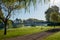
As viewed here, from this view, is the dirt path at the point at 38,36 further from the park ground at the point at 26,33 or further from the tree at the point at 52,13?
the tree at the point at 52,13

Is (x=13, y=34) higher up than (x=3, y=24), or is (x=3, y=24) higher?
(x=3, y=24)

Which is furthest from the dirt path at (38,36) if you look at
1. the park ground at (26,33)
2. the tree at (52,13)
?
the tree at (52,13)

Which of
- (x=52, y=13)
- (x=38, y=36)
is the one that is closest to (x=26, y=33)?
(x=38, y=36)

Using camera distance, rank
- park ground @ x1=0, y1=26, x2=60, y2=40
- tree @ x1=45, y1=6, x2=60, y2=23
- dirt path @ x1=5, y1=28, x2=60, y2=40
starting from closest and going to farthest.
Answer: tree @ x1=45, y1=6, x2=60, y2=23
park ground @ x1=0, y1=26, x2=60, y2=40
dirt path @ x1=5, y1=28, x2=60, y2=40

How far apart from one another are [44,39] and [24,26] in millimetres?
803

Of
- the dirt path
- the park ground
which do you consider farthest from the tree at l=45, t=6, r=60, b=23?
the dirt path

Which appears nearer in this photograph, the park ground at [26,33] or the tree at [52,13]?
the tree at [52,13]

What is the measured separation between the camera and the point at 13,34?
2.70 meters

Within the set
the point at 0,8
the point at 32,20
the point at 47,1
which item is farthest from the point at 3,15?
the point at 47,1

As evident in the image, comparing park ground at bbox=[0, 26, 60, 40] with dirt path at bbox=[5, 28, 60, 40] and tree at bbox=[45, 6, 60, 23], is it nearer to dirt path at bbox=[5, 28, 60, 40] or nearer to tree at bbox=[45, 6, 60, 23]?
dirt path at bbox=[5, 28, 60, 40]

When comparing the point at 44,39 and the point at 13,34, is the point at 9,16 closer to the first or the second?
the point at 13,34

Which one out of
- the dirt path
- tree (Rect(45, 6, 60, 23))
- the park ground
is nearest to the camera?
tree (Rect(45, 6, 60, 23))

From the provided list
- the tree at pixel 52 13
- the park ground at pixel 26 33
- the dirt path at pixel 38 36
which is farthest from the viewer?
the dirt path at pixel 38 36

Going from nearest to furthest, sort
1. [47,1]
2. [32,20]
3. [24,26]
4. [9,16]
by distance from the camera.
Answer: [47,1], [32,20], [24,26], [9,16]
